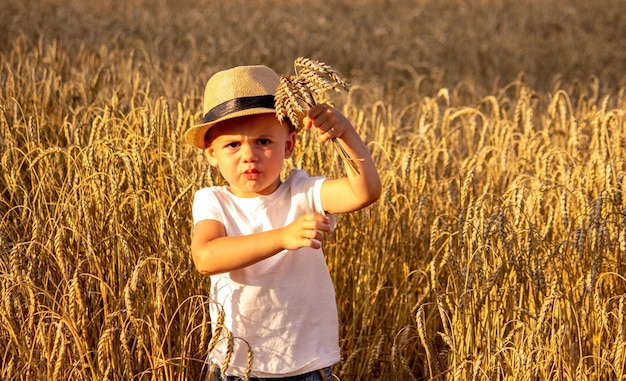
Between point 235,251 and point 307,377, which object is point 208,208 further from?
point 307,377

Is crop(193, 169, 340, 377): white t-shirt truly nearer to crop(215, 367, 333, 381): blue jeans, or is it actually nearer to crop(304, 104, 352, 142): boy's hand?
crop(215, 367, 333, 381): blue jeans

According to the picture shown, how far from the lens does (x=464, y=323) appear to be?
2551 millimetres

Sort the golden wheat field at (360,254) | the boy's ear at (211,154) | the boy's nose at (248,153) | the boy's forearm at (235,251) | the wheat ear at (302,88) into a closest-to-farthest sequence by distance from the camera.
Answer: the wheat ear at (302,88)
the boy's forearm at (235,251)
the boy's nose at (248,153)
the boy's ear at (211,154)
the golden wheat field at (360,254)

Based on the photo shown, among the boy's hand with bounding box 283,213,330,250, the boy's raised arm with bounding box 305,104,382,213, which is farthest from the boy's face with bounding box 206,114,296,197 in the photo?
the boy's hand with bounding box 283,213,330,250

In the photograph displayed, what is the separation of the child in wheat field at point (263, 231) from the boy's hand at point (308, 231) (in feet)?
0.67

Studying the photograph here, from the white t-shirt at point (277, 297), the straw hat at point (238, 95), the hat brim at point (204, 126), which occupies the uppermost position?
the straw hat at point (238, 95)

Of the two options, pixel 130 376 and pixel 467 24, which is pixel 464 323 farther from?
pixel 467 24

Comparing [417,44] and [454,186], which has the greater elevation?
[417,44]

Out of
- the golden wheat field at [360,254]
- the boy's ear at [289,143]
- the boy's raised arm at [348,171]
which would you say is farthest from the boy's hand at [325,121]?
the golden wheat field at [360,254]

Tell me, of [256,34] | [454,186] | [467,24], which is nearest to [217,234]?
[454,186]

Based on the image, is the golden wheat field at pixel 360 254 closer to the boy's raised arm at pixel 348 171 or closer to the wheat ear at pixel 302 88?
the boy's raised arm at pixel 348 171

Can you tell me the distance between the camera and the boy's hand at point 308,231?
1.86 m

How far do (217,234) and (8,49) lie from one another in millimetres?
4268

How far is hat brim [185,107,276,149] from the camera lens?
2049mm
